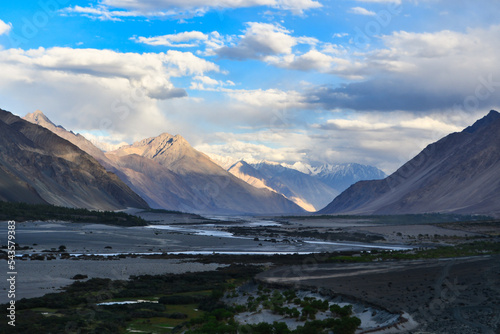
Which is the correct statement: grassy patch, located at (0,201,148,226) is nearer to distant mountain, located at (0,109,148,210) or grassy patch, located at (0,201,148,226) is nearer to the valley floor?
distant mountain, located at (0,109,148,210)

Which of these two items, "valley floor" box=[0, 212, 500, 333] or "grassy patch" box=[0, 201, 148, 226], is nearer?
"valley floor" box=[0, 212, 500, 333]

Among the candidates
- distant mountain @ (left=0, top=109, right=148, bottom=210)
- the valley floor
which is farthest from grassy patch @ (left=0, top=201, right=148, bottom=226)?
the valley floor

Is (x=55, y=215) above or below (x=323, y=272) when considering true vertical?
above

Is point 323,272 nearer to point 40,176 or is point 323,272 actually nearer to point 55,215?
point 55,215

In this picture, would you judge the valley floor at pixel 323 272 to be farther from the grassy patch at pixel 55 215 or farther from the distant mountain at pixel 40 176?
the distant mountain at pixel 40 176

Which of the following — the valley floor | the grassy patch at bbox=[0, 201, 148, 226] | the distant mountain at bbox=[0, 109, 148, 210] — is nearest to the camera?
the valley floor

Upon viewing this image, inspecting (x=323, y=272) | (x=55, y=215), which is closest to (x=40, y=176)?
(x=55, y=215)

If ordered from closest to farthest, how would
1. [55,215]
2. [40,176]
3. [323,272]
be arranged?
1. [323,272]
2. [55,215]
3. [40,176]

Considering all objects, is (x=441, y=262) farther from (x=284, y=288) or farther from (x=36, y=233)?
(x=36, y=233)

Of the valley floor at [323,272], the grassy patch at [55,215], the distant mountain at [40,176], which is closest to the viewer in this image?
the valley floor at [323,272]

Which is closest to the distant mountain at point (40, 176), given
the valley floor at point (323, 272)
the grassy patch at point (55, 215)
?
the grassy patch at point (55, 215)

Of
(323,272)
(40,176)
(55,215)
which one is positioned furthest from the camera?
(40,176)
